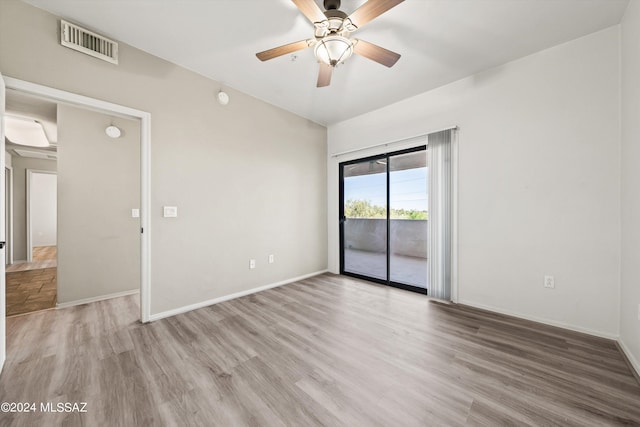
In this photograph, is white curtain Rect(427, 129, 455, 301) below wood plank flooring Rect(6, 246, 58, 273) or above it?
above

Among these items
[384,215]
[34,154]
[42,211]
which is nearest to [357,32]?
[384,215]

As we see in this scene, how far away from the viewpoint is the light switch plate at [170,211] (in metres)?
2.58

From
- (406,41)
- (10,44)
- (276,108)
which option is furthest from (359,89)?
(10,44)

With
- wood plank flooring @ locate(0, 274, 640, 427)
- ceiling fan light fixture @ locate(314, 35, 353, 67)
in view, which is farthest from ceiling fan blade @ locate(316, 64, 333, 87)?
wood plank flooring @ locate(0, 274, 640, 427)

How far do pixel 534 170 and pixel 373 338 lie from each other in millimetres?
2309

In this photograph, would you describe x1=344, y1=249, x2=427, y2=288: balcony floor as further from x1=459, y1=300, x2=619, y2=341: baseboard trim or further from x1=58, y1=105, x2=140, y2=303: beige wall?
x1=58, y1=105, x2=140, y2=303: beige wall

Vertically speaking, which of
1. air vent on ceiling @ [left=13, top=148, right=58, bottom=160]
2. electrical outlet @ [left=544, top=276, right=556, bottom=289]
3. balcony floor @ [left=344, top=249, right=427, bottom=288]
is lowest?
balcony floor @ [left=344, top=249, right=427, bottom=288]

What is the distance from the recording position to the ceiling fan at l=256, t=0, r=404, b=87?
5.28 ft

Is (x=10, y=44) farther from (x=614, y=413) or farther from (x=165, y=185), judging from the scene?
(x=614, y=413)

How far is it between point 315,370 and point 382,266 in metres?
2.73

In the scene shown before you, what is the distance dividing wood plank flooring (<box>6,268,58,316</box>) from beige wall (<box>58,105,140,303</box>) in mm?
317

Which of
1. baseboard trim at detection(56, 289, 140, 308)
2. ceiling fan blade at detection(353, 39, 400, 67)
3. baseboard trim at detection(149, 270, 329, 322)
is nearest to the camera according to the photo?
ceiling fan blade at detection(353, 39, 400, 67)

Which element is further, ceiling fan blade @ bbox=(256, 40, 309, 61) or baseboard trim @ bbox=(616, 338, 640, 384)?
ceiling fan blade @ bbox=(256, 40, 309, 61)

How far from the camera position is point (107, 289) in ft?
10.7
